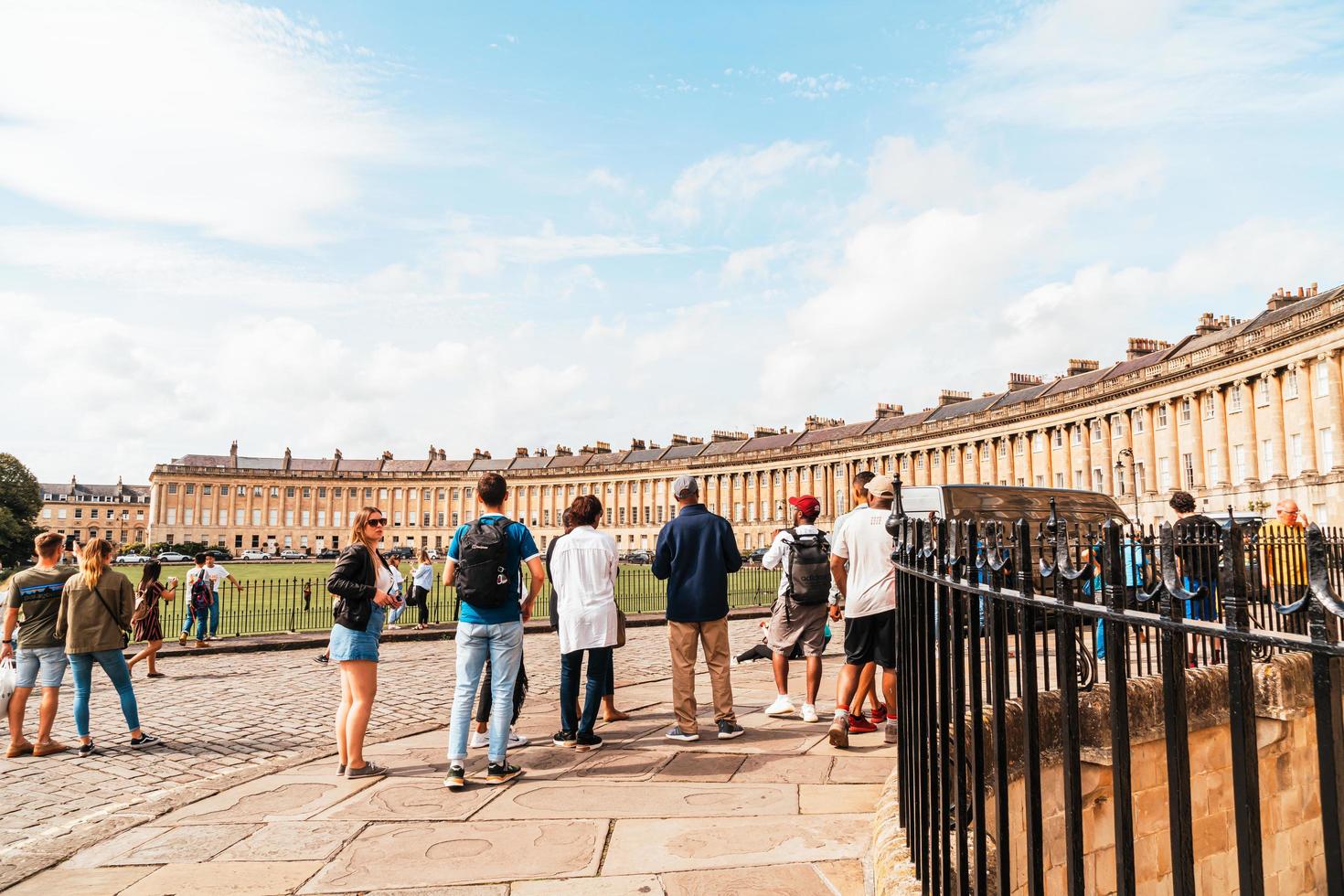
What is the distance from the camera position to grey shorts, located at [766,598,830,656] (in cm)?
721

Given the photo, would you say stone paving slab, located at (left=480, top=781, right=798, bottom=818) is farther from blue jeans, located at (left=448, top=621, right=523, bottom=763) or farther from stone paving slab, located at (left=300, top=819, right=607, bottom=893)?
blue jeans, located at (left=448, top=621, right=523, bottom=763)

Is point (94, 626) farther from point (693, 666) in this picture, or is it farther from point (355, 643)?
point (693, 666)

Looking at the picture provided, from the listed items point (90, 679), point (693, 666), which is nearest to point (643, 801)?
point (693, 666)

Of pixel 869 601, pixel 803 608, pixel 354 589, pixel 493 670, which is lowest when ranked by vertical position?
pixel 493 670

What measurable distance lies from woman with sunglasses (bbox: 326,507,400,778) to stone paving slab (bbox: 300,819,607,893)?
1.18 metres

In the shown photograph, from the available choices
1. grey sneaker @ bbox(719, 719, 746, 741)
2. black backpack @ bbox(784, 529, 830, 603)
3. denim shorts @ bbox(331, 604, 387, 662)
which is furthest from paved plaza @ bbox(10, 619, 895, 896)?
black backpack @ bbox(784, 529, 830, 603)

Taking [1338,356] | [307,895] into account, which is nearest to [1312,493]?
[1338,356]

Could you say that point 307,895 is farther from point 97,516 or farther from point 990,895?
point 97,516

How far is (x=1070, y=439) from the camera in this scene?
5684 cm

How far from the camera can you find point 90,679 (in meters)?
6.81

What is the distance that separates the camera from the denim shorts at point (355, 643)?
583 cm

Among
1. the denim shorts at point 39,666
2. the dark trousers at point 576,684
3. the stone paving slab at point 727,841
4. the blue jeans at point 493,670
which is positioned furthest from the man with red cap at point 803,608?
the denim shorts at point 39,666

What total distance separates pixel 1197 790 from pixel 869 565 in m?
2.46

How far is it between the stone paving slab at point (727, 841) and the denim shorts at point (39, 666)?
17.2ft
